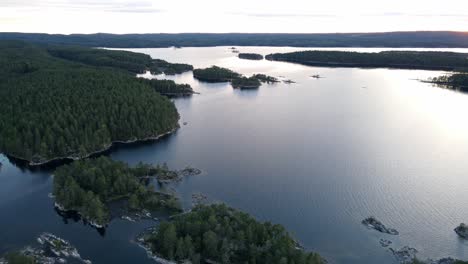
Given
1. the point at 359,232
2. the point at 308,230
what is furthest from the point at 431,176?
the point at 308,230

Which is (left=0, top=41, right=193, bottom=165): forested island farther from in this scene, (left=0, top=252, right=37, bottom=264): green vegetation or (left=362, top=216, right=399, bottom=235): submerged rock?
(left=362, top=216, right=399, bottom=235): submerged rock

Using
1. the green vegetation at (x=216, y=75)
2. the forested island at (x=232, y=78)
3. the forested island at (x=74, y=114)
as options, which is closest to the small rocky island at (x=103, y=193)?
the forested island at (x=74, y=114)

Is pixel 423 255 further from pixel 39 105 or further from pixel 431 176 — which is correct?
pixel 39 105

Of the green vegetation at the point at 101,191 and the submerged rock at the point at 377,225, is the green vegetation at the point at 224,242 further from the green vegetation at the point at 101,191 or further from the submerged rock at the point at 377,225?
the submerged rock at the point at 377,225

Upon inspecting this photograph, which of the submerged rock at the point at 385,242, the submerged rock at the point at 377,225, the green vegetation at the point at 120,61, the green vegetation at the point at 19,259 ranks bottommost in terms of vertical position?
the submerged rock at the point at 385,242

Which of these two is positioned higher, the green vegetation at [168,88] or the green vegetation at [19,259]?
the green vegetation at [168,88]

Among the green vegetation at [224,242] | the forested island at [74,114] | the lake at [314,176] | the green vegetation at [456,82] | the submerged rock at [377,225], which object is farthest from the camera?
the green vegetation at [456,82]
